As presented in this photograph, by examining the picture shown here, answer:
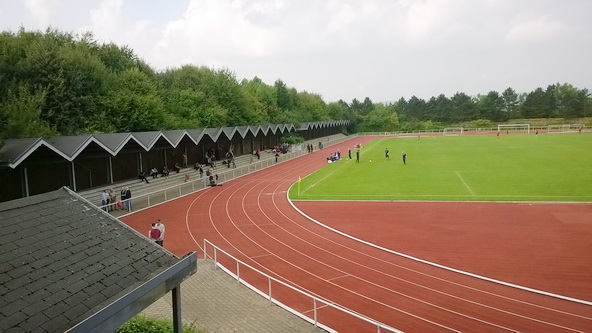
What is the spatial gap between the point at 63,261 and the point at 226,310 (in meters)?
6.53

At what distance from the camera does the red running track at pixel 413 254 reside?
11461 mm

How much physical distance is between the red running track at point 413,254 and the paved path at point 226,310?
0.87m

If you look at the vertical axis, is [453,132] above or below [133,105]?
below

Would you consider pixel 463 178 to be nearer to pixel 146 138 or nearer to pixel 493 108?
pixel 146 138

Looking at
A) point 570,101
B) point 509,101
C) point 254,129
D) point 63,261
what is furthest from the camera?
point 509,101

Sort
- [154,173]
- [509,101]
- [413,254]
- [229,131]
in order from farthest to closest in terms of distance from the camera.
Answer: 1. [509,101]
2. [229,131]
3. [154,173]
4. [413,254]

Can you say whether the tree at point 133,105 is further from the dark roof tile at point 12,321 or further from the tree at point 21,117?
the dark roof tile at point 12,321

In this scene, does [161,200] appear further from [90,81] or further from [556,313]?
[556,313]

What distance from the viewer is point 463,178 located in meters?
33.4

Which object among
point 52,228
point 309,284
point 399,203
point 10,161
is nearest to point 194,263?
point 52,228

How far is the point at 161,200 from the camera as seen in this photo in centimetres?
2786

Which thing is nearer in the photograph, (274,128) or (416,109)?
(274,128)

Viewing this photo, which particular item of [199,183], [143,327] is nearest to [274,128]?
[199,183]

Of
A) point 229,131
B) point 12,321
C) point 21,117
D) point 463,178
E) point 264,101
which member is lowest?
point 463,178
